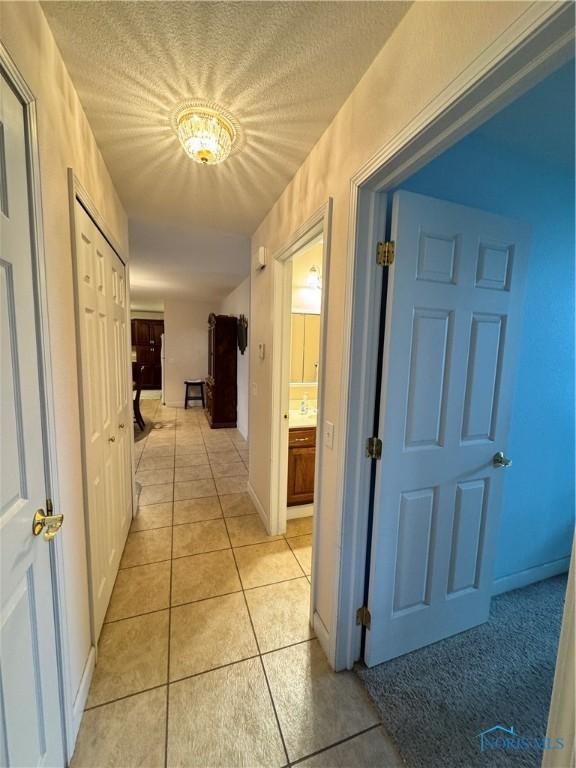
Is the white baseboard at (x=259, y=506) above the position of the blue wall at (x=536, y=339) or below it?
below

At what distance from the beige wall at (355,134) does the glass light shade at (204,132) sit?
1.47ft

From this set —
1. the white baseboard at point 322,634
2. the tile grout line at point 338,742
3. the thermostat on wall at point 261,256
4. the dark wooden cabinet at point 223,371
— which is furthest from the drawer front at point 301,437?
the dark wooden cabinet at point 223,371

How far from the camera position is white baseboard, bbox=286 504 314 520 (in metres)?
2.63

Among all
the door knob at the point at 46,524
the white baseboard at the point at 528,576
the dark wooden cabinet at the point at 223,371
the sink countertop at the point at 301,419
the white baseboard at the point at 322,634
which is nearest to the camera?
the door knob at the point at 46,524

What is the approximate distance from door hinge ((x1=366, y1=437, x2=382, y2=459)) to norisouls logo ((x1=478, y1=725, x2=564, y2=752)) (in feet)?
3.67

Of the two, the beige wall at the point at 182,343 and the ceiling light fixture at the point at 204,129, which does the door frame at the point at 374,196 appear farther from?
the beige wall at the point at 182,343

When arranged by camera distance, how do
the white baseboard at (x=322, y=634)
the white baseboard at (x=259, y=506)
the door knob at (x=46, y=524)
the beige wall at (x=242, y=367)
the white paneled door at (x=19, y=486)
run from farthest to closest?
the beige wall at (x=242, y=367), the white baseboard at (x=259, y=506), the white baseboard at (x=322, y=634), the door knob at (x=46, y=524), the white paneled door at (x=19, y=486)

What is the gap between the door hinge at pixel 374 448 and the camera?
129 centimetres

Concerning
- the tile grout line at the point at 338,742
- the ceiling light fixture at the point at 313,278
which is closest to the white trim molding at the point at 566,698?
the tile grout line at the point at 338,742

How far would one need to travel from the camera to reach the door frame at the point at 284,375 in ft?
4.92

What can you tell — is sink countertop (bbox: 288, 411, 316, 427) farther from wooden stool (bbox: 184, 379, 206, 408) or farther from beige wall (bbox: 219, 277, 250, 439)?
wooden stool (bbox: 184, 379, 206, 408)

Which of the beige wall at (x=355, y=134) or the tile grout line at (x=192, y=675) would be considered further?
the tile grout line at (x=192, y=675)

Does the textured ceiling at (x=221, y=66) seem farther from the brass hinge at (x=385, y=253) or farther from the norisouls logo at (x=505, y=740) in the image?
the norisouls logo at (x=505, y=740)

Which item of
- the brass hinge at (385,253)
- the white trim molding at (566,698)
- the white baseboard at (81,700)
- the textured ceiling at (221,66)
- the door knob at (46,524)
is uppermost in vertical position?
the textured ceiling at (221,66)
